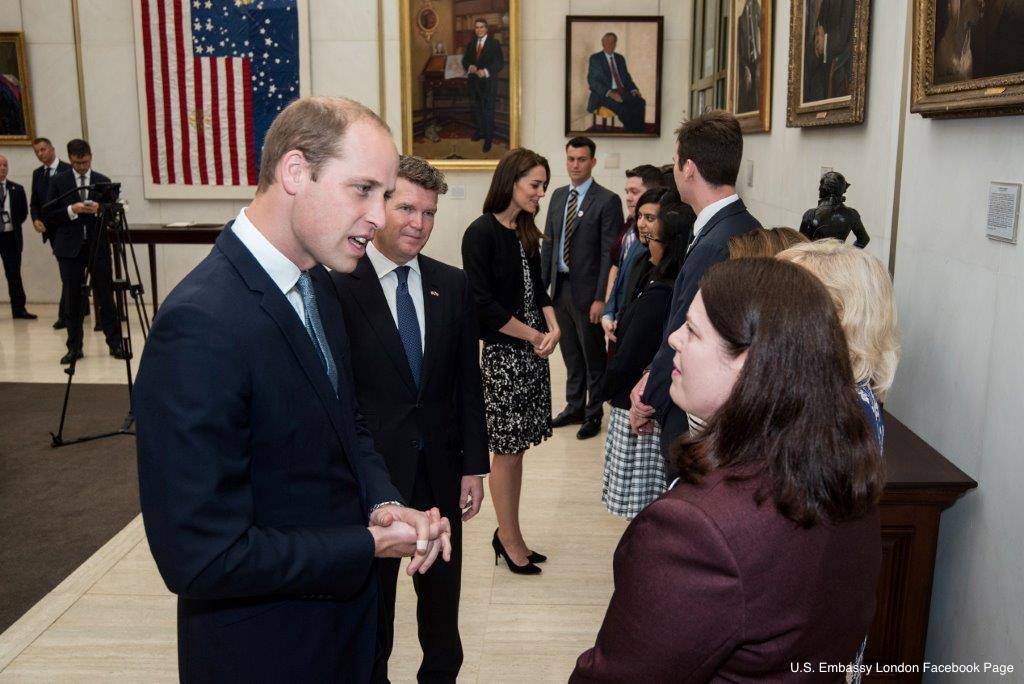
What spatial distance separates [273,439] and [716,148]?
7.55 feet

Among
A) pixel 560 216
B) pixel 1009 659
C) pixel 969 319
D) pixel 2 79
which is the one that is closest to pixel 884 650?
pixel 1009 659

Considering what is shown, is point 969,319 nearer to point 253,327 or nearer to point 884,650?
point 884,650

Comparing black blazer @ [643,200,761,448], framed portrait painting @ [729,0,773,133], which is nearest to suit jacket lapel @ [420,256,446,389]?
black blazer @ [643,200,761,448]

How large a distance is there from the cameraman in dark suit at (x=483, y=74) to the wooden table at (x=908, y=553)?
28.0ft

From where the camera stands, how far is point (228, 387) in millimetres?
1522

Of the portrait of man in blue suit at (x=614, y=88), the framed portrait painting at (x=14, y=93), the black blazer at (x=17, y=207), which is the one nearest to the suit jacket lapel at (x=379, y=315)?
the portrait of man in blue suit at (x=614, y=88)

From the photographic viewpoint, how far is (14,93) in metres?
11.0

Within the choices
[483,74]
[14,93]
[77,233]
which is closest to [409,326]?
[77,233]

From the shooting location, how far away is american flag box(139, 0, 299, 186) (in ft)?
35.0

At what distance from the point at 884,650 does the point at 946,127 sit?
1.75m

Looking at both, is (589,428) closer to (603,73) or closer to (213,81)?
(603,73)

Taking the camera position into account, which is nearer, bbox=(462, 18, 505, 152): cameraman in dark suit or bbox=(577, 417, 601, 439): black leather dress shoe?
bbox=(577, 417, 601, 439): black leather dress shoe

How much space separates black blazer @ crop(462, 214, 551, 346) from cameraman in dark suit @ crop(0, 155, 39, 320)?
28.0 ft

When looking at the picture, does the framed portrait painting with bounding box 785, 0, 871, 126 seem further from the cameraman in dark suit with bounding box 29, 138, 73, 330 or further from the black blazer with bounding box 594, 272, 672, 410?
the cameraman in dark suit with bounding box 29, 138, 73, 330
